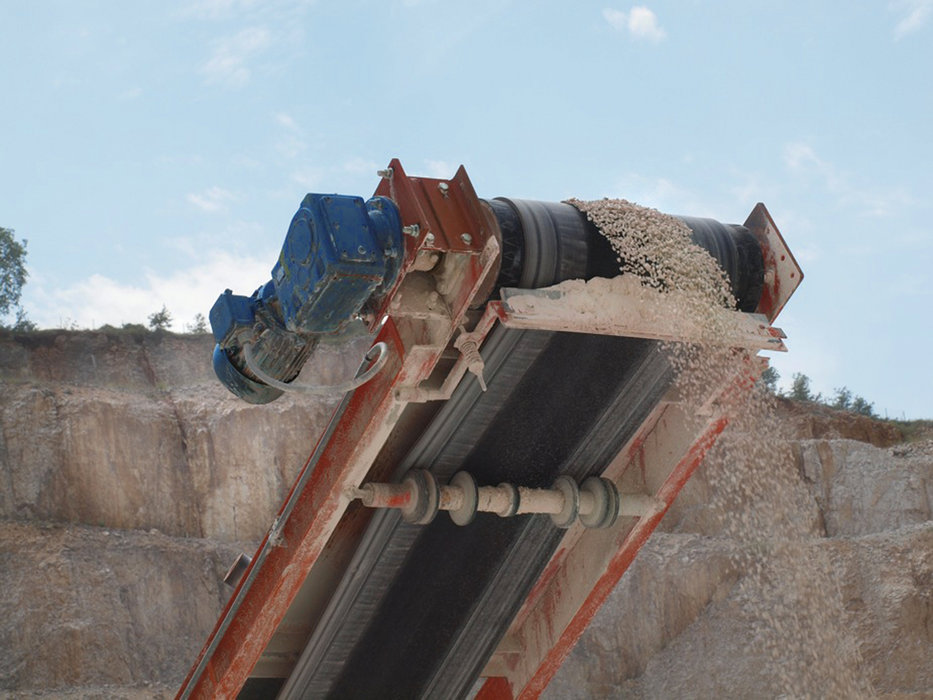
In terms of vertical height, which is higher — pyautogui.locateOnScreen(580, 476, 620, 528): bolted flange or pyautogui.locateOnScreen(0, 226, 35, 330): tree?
pyautogui.locateOnScreen(0, 226, 35, 330): tree

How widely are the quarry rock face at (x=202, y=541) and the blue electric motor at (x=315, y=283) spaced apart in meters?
8.63

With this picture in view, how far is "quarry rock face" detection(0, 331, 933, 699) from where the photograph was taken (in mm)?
12266

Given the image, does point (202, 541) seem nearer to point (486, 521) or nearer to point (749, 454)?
→ point (486, 521)

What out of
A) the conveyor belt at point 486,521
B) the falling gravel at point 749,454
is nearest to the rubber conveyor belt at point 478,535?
the conveyor belt at point 486,521

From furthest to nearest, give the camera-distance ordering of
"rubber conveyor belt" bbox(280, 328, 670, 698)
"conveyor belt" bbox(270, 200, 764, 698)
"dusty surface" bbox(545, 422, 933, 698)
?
1. "dusty surface" bbox(545, 422, 933, 698)
2. "rubber conveyor belt" bbox(280, 328, 670, 698)
3. "conveyor belt" bbox(270, 200, 764, 698)

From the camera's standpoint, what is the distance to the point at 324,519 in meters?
4.11

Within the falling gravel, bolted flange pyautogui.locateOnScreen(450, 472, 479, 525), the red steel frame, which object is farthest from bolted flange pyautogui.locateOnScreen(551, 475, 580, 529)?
the red steel frame

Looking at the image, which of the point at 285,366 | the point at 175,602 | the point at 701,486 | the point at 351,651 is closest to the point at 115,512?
the point at 175,602

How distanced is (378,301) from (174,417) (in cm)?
1145

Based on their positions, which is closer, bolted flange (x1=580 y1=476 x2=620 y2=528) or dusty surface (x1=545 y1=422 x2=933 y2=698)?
bolted flange (x1=580 y1=476 x2=620 y2=528)

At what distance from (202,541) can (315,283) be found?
10.8 m

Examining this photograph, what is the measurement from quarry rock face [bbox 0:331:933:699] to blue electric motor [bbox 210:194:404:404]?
863cm

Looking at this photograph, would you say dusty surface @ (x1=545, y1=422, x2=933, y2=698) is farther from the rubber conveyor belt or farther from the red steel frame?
the red steel frame

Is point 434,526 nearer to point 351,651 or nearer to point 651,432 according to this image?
point 351,651
